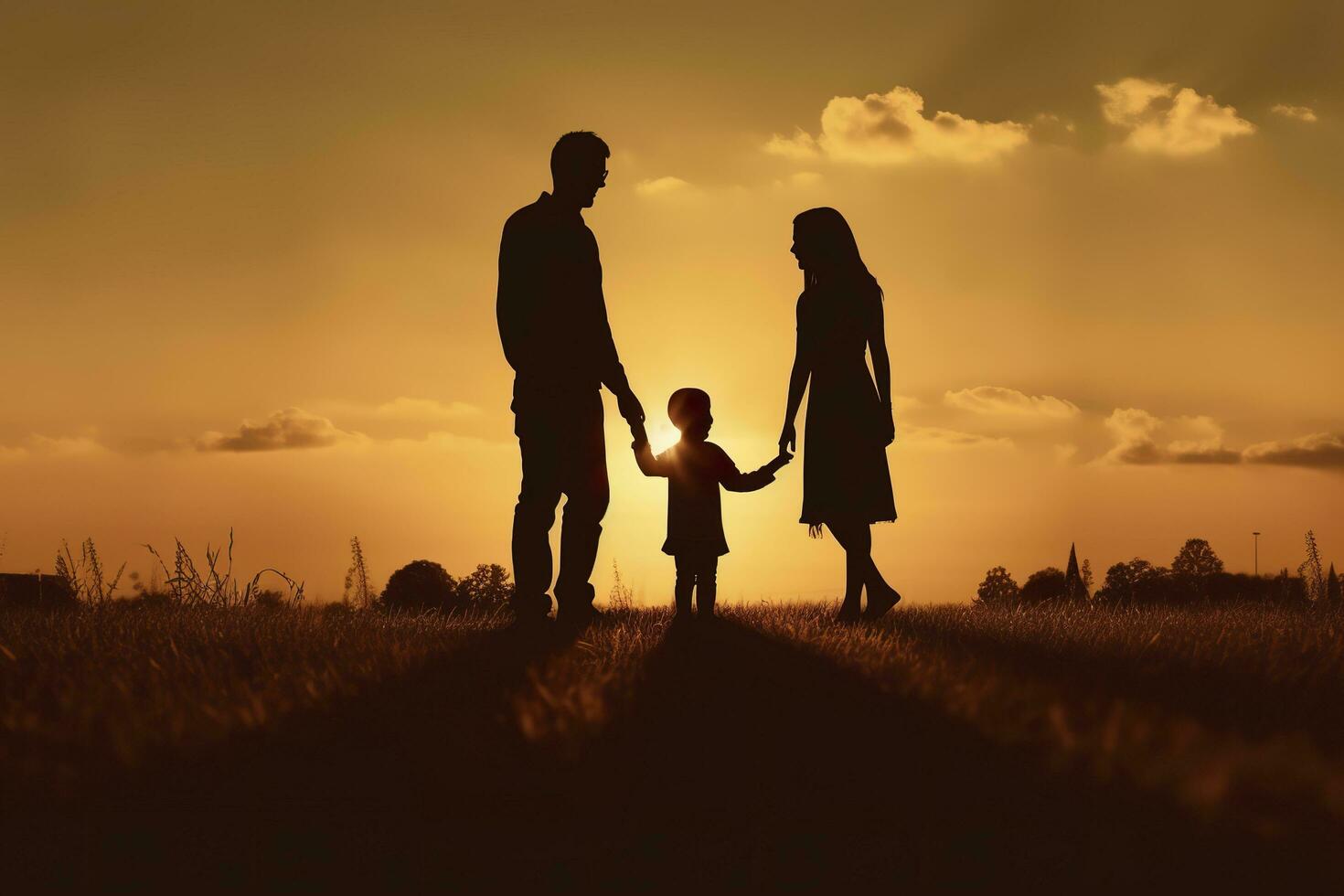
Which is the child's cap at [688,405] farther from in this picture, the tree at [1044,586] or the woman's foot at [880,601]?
the tree at [1044,586]

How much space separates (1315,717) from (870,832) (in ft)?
8.27

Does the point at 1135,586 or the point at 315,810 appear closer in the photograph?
the point at 315,810

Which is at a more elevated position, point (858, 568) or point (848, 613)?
point (858, 568)

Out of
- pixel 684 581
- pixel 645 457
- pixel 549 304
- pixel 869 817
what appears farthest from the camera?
pixel 684 581

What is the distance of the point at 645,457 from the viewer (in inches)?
293

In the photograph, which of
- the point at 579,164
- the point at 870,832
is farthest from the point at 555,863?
the point at 579,164

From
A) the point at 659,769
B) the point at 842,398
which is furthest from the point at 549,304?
the point at 659,769

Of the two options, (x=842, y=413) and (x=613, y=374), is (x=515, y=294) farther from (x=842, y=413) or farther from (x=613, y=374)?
(x=842, y=413)

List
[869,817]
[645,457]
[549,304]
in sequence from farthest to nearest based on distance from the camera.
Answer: [645,457] → [549,304] → [869,817]

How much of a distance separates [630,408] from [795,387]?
1.47 m

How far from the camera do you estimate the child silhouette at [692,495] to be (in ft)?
24.8

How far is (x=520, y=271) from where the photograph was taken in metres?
6.77

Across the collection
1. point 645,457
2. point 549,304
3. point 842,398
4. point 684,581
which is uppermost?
point 549,304

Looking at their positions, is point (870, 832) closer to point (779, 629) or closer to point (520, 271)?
point (779, 629)
